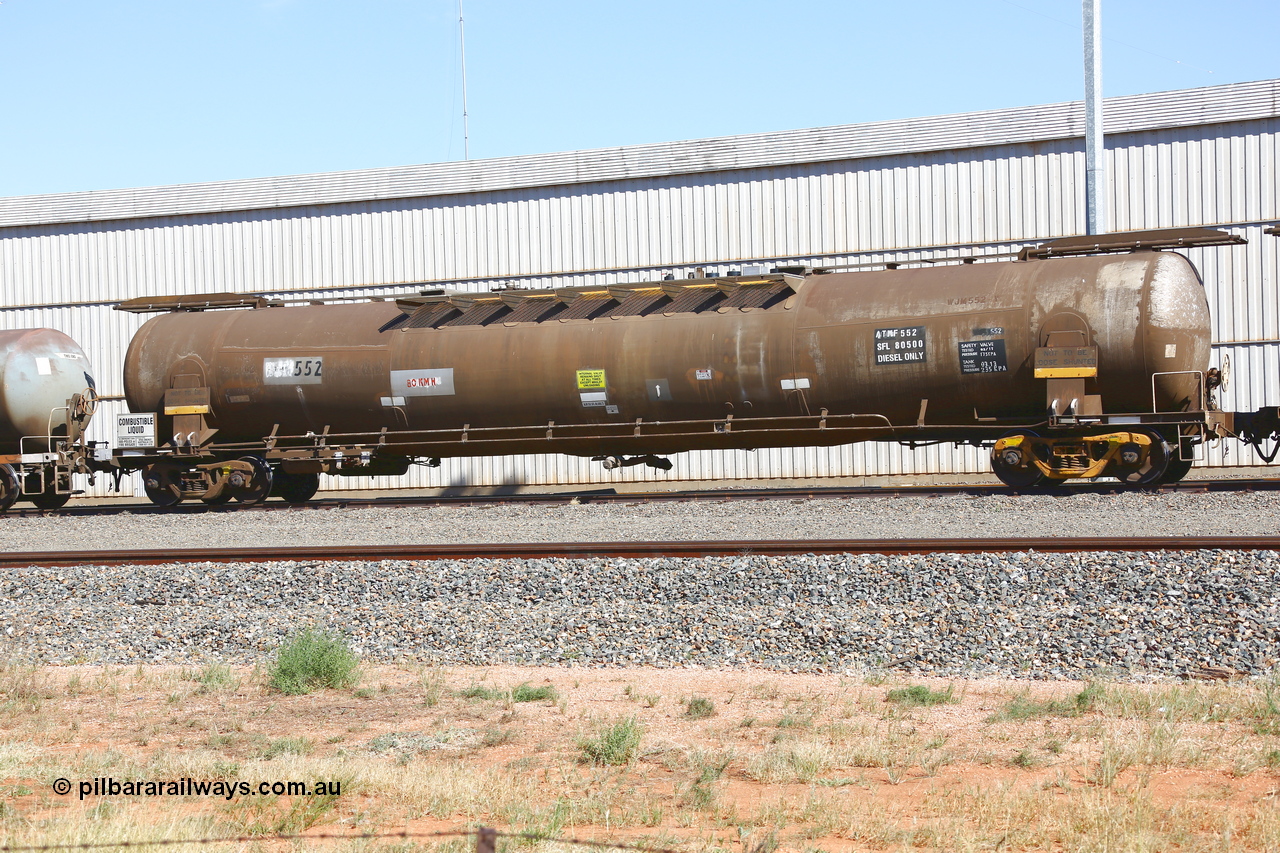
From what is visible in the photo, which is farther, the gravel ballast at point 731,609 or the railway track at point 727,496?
the railway track at point 727,496

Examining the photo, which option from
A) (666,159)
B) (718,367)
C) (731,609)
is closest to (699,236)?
(666,159)

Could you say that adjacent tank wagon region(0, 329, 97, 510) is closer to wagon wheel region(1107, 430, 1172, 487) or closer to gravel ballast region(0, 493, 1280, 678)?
gravel ballast region(0, 493, 1280, 678)

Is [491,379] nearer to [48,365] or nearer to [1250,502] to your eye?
[48,365]

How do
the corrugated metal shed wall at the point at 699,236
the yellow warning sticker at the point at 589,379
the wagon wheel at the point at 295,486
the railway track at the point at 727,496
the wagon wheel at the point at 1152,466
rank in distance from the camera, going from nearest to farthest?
the wagon wheel at the point at 1152,466 → the railway track at the point at 727,496 → the yellow warning sticker at the point at 589,379 → the wagon wheel at the point at 295,486 → the corrugated metal shed wall at the point at 699,236

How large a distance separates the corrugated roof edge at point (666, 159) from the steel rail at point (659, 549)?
15156 mm

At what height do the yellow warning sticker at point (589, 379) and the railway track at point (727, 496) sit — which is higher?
the yellow warning sticker at point (589, 379)

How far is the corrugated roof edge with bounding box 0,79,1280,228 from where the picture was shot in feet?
74.4

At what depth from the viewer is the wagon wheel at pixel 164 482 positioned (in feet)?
65.3

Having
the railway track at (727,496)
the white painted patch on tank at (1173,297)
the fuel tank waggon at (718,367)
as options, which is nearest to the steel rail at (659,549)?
the railway track at (727,496)

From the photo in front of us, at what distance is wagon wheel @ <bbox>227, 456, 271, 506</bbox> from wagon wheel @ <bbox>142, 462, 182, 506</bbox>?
1130mm

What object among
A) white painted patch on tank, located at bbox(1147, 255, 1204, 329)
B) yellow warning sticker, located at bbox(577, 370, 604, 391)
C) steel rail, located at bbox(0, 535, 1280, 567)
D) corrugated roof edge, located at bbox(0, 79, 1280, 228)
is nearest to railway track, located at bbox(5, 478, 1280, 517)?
yellow warning sticker, located at bbox(577, 370, 604, 391)

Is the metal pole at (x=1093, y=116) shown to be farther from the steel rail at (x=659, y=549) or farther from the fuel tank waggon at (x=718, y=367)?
the steel rail at (x=659, y=549)

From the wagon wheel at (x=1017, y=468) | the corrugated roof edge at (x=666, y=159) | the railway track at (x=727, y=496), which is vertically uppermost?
the corrugated roof edge at (x=666, y=159)

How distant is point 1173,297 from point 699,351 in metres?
6.61
